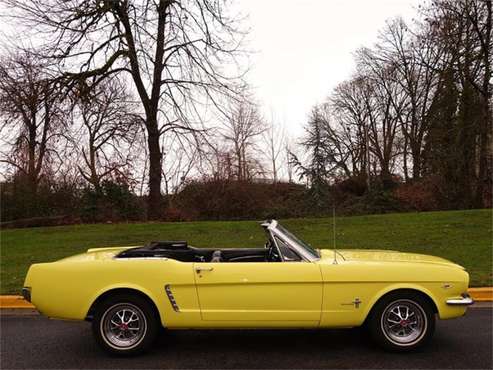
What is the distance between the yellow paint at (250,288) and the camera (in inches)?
173

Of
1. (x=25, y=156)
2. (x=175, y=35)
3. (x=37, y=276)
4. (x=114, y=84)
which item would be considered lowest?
(x=37, y=276)

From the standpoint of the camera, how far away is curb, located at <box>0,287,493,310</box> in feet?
21.7

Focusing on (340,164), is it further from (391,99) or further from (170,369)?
(170,369)

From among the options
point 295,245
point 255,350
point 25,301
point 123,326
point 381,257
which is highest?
point 295,245

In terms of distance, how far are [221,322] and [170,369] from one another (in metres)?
0.63

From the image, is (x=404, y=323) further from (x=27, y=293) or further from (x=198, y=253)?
(x=27, y=293)

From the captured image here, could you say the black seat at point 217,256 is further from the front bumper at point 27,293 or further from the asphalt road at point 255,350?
the front bumper at point 27,293

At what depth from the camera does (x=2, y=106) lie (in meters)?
15.6

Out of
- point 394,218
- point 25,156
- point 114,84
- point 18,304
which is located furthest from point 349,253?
point 25,156

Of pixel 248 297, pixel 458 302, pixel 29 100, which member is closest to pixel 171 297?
pixel 248 297

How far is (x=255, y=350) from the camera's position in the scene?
15.1 ft

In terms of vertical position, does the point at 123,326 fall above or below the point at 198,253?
below

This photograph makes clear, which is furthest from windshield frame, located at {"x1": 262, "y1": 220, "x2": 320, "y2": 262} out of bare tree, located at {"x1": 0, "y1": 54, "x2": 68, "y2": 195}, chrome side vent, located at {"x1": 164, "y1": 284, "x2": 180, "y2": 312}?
bare tree, located at {"x1": 0, "y1": 54, "x2": 68, "y2": 195}

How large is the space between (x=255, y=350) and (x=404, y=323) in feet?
4.95
